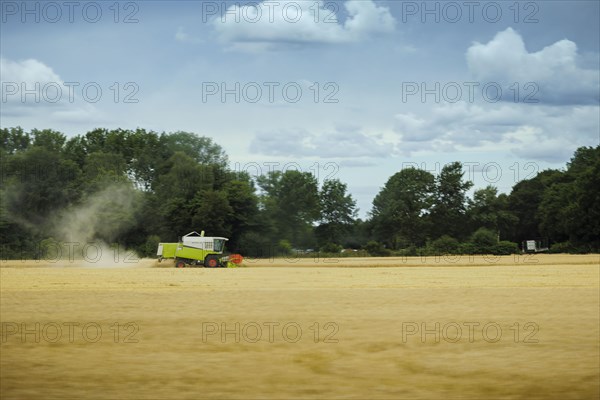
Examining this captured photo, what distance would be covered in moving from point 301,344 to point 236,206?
57352 mm

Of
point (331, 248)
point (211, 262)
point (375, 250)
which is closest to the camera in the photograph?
point (211, 262)

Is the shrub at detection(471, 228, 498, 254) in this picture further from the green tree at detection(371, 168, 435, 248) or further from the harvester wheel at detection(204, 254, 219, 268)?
the harvester wheel at detection(204, 254, 219, 268)

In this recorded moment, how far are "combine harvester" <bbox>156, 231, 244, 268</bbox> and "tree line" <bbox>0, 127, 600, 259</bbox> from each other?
53.4 feet

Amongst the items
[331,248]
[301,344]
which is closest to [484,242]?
[331,248]

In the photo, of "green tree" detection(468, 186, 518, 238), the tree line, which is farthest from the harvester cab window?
"green tree" detection(468, 186, 518, 238)

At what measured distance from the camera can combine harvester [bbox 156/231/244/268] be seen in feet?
178

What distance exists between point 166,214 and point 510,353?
60347 millimetres

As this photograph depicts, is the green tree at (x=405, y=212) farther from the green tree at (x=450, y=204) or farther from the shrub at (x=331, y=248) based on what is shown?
the shrub at (x=331, y=248)

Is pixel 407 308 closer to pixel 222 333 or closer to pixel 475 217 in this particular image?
pixel 222 333

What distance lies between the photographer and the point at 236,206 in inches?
2955

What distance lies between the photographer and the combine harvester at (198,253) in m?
54.3

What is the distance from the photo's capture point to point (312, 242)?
7750 cm

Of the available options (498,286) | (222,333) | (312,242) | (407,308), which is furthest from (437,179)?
(222,333)

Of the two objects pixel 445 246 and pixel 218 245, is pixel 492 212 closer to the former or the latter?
pixel 445 246
